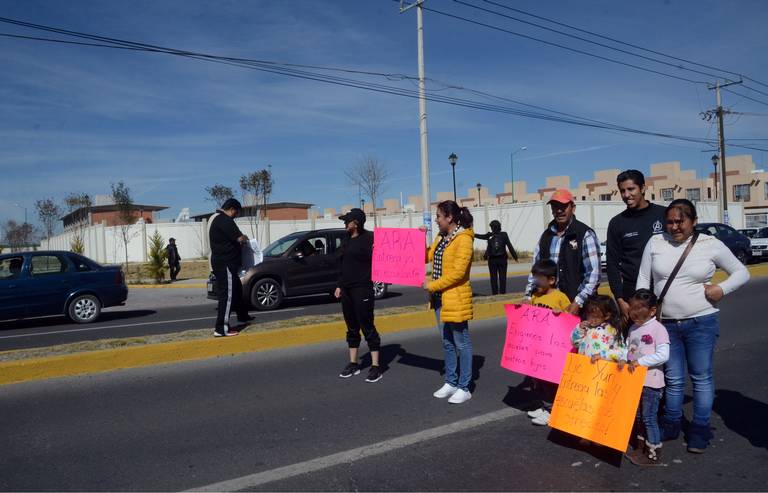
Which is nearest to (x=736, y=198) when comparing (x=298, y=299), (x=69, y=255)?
(x=298, y=299)

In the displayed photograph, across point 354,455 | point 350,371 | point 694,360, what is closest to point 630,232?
point 694,360

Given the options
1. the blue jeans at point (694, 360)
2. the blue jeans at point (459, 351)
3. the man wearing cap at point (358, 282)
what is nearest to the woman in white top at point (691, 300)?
the blue jeans at point (694, 360)

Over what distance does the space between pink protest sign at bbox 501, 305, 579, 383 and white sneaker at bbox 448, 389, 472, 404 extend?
2.18 feet

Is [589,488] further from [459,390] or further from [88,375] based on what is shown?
[88,375]

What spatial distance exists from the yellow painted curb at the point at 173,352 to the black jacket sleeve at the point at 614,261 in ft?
15.6

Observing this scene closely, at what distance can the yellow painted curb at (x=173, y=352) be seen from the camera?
22.1 ft

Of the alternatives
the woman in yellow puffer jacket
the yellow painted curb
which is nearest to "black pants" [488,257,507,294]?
the yellow painted curb

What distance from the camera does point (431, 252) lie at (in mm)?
5918

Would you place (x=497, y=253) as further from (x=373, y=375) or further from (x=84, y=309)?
(x=84, y=309)

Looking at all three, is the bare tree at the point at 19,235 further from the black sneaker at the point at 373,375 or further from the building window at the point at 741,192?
the building window at the point at 741,192

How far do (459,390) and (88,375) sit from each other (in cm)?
427

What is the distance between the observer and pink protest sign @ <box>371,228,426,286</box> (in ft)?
20.8

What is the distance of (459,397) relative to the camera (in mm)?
5617

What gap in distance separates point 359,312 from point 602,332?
9.27 feet
